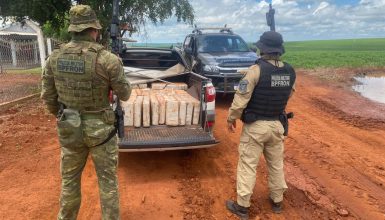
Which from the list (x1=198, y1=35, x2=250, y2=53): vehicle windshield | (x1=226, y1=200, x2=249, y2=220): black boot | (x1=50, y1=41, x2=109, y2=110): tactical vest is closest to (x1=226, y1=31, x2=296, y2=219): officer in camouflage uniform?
(x1=226, y1=200, x2=249, y2=220): black boot

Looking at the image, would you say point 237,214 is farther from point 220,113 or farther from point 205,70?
point 205,70

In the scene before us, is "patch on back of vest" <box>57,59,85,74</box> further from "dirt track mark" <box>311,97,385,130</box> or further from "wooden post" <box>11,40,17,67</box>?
"wooden post" <box>11,40,17,67</box>

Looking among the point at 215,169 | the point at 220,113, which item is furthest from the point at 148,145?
the point at 220,113

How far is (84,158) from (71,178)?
0.77 feet

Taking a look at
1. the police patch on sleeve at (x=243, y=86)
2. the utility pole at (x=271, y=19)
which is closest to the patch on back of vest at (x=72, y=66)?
the police patch on sleeve at (x=243, y=86)

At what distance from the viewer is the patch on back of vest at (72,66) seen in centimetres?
332

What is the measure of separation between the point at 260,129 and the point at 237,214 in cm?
105

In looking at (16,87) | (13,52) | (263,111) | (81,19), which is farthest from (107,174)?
(13,52)

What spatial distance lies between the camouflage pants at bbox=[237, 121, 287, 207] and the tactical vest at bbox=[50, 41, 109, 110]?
5.88 feet

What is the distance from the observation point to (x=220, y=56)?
1066 cm

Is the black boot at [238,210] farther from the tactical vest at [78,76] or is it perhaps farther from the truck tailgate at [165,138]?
the tactical vest at [78,76]

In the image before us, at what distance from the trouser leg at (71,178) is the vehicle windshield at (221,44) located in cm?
796

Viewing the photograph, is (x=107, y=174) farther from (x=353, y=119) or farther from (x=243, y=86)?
(x=353, y=119)

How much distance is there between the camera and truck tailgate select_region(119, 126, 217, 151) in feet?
16.6
